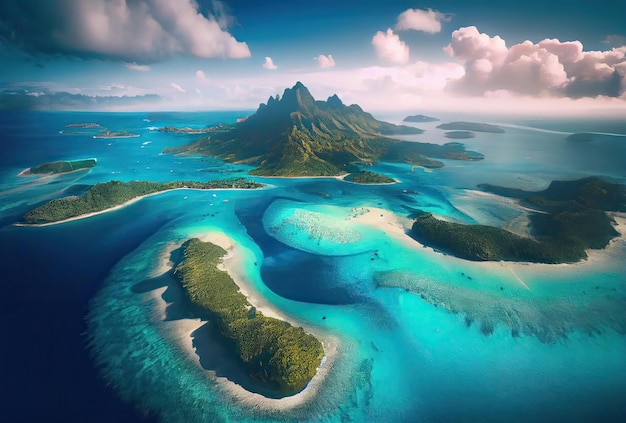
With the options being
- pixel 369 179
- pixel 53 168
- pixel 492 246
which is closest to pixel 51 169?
pixel 53 168

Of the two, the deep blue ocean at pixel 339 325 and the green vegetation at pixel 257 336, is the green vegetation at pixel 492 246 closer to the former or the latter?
the deep blue ocean at pixel 339 325

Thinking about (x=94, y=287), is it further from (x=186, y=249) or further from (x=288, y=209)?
(x=288, y=209)

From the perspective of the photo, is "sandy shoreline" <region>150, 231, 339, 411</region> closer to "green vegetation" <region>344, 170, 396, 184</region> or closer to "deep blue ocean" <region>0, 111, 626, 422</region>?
"deep blue ocean" <region>0, 111, 626, 422</region>

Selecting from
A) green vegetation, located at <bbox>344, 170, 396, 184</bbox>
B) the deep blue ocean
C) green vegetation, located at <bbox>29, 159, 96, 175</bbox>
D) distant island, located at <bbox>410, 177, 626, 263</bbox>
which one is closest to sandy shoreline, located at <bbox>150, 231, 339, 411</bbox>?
the deep blue ocean

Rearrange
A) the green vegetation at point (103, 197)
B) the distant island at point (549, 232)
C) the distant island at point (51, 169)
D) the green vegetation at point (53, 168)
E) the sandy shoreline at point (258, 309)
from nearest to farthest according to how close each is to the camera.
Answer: the sandy shoreline at point (258, 309)
the distant island at point (549, 232)
the green vegetation at point (103, 197)
the distant island at point (51, 169)
the green vegetation at point (53, 168)

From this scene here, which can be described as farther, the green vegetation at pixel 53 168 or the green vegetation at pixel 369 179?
the green vegetation at pixel 53 168

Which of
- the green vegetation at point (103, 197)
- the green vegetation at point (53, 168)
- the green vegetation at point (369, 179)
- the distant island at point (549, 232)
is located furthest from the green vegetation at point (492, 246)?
the green vegetation at point (53, 168)
